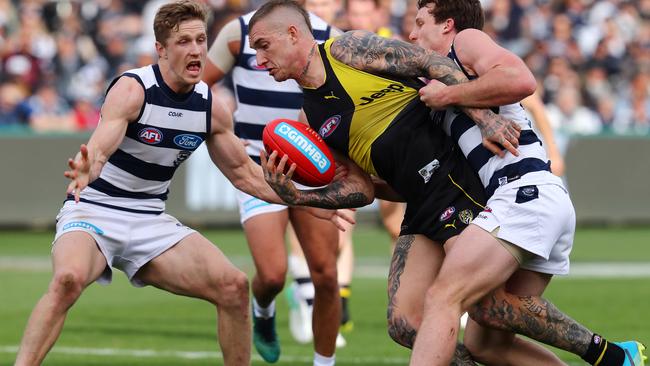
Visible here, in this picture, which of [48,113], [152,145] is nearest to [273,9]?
[152,145]

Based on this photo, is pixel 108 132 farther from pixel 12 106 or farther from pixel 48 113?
pixel 12 106

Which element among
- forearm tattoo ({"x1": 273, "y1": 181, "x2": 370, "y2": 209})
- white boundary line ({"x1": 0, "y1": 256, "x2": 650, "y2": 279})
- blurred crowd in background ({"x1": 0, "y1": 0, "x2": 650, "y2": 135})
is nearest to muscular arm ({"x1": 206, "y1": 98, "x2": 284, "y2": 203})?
forearm tattoo ({"x1": 273, "y1": 181, "x2": 370, "y2": 209})

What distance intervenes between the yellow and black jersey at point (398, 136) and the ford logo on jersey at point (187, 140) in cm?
101

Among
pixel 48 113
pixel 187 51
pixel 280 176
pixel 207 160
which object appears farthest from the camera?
pixel 48 113

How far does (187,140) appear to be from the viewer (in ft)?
24.6

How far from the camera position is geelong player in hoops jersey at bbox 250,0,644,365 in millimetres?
6617

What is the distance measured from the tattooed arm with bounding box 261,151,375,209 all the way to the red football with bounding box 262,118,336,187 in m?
0.09

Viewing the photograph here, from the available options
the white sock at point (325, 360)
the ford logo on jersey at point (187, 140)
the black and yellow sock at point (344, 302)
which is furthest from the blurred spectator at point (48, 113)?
the ford logo on jersey at point (187, 140)

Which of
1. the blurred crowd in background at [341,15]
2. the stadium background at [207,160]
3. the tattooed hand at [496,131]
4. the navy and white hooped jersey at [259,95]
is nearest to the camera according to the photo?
the tattooed hand at [496,131]

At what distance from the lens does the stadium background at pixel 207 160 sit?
12164mm

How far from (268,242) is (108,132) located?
209 centimetres

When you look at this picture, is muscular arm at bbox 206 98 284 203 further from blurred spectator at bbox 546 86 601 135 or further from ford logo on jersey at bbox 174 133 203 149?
blurred spectator at bbox 546 86 601 135

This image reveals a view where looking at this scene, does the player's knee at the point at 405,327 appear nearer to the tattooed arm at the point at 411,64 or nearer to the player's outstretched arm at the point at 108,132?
the tattooed arm at the point at 411,64

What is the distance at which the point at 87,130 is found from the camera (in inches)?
755
